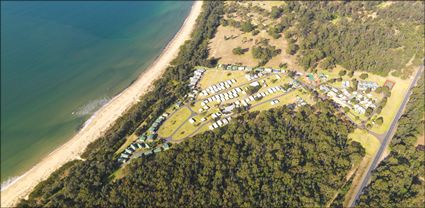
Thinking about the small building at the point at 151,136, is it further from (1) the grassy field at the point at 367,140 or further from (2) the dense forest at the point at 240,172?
(1) the grassy field at the point at 367,140

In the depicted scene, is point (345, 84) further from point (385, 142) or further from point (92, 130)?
point (92, 130)

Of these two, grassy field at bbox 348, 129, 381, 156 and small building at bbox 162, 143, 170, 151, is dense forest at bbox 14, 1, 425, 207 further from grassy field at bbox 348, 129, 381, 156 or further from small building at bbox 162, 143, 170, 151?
small building at bbox 162, 143, 170, 151

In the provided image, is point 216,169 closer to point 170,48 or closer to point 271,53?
point 271,53

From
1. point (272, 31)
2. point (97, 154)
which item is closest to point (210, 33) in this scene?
point (272, 31)

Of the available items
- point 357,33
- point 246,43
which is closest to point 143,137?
point 246,43

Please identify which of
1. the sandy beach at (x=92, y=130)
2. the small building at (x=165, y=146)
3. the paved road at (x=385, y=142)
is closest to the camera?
the paved road at (x=385, y=142)

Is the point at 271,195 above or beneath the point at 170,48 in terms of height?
beneath

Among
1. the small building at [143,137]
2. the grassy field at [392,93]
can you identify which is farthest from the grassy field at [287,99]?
the small building at [143,137]
